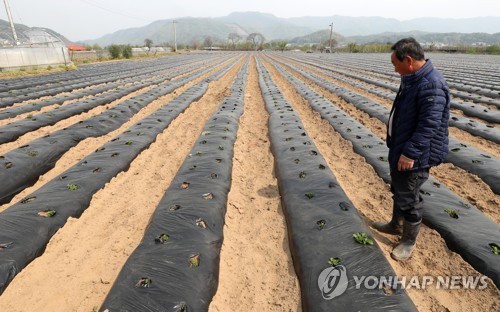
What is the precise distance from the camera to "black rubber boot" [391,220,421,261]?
3.52m

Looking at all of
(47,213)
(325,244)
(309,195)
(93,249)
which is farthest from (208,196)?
(47,213)

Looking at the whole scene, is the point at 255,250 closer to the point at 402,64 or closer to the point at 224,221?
the point at 224,221

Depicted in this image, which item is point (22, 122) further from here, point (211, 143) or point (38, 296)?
point (38, 296)

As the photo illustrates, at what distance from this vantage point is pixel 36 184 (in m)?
5.75

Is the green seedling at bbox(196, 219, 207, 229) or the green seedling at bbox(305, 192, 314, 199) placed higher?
the green seedling at bbox(305, 192, 314, 199)

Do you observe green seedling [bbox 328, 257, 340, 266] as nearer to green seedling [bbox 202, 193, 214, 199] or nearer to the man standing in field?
the man standing in field

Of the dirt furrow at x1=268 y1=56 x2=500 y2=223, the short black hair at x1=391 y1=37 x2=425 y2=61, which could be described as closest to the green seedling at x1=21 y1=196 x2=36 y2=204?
the short black hair at x1=391 y1=37 x2=425 y2=61

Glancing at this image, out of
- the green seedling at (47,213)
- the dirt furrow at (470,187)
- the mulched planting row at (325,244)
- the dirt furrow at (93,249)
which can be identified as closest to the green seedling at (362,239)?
the mulched planting row at (325,244)

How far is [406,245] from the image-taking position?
3.59 meters

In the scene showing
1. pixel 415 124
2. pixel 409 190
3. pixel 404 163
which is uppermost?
pixel 415 124
